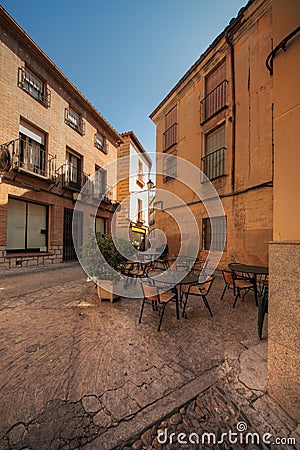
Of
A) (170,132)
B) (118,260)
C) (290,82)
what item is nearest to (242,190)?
(118,260)

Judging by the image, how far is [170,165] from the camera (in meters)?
10.4

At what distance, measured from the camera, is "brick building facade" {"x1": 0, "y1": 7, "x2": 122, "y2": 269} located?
6.95 meters

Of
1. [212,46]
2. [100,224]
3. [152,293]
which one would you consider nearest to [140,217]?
[100,224]

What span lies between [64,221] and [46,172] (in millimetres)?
2443

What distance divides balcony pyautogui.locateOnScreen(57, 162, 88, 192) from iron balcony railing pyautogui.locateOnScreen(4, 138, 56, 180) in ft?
1.93

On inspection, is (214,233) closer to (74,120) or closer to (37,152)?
(37,152)

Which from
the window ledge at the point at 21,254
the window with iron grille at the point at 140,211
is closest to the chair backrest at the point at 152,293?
the window ledge at the point at 21,254

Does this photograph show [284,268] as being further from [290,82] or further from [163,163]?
[163,163]

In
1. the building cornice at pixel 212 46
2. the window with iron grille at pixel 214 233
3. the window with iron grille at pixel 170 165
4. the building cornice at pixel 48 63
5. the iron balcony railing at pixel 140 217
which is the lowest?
the window with iron grille at pixel 214 233

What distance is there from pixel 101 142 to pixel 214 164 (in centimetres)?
838

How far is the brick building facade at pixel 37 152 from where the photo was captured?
6945 mm

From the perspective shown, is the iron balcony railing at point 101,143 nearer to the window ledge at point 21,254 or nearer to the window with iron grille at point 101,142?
the window with iron grille at point 101,142

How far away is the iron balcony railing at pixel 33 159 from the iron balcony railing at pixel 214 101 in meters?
6.85

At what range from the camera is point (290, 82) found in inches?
65.4
